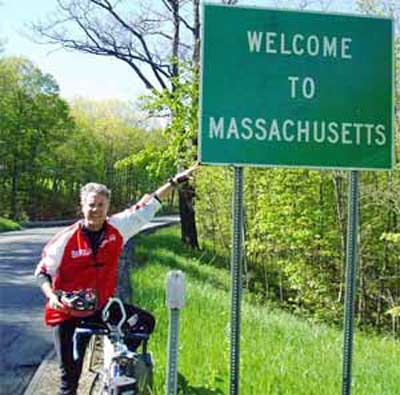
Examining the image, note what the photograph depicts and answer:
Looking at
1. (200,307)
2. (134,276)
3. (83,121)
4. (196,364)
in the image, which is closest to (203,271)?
(134,276)

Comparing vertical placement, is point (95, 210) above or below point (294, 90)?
below

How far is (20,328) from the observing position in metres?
9.12

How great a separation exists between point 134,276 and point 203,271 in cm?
767

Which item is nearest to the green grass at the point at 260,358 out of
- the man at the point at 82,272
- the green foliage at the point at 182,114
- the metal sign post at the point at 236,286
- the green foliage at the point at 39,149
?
the man at the point at 82,272

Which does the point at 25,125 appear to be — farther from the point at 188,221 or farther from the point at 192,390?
the point at 192,390

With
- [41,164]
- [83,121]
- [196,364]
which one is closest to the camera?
[196,364]

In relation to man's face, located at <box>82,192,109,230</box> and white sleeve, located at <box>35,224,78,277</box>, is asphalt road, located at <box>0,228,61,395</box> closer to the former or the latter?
white sleeve, located at <box>35,224,78,277</box>

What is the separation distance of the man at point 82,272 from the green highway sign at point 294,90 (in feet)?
1.87

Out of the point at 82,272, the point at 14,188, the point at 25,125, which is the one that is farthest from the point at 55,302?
the point at 14,188

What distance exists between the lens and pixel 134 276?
12414 mm

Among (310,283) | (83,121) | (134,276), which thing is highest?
(83,121)

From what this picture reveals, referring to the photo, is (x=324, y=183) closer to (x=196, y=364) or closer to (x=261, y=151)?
(x=196, y=364)

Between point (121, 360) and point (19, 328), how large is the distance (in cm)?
590

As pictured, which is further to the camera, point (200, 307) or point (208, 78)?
point (200, 307)
